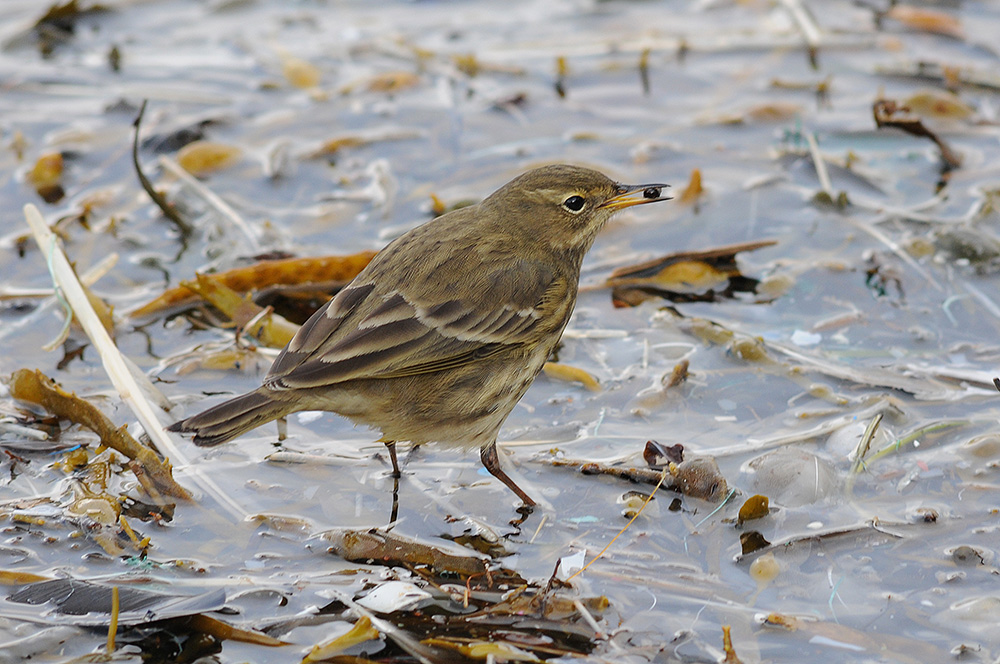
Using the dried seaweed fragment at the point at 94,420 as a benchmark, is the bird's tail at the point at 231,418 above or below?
above

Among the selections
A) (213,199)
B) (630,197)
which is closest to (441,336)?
(630,197)

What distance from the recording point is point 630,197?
6.27 m

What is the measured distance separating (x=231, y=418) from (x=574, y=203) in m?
2.33

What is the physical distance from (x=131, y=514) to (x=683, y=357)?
10.1ft

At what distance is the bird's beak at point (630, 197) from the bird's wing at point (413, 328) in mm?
707

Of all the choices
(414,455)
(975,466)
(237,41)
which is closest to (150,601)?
(414,455)

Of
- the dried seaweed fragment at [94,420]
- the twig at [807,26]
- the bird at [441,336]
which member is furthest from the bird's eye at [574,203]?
the twig at [807,26]

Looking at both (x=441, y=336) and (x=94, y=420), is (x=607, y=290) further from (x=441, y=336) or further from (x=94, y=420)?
(x=94, y=420)

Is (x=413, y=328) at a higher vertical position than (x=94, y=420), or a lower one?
higher

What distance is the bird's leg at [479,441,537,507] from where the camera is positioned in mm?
5285

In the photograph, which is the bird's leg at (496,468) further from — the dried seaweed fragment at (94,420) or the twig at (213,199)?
the twig at (213,199)

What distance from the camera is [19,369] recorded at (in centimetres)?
595

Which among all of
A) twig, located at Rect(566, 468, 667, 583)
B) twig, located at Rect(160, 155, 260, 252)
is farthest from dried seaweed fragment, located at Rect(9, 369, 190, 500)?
twig, located at Rect(160, 155, 260, 252)

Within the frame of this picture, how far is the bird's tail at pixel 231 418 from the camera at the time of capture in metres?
4.83
